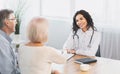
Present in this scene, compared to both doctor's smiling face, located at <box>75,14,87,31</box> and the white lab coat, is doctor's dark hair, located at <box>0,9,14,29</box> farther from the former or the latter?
doctor's smiling face, located at <box>75,14,87,31</box>

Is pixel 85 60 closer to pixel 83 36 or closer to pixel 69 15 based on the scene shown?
pixel 83 36

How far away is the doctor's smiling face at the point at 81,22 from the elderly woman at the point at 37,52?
1371 millimetres

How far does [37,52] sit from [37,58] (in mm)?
49

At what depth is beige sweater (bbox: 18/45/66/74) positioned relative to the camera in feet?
6.53

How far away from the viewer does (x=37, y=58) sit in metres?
2.00

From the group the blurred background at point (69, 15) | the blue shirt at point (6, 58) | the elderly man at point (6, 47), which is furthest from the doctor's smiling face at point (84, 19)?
the blue shirt at point (6, 58)

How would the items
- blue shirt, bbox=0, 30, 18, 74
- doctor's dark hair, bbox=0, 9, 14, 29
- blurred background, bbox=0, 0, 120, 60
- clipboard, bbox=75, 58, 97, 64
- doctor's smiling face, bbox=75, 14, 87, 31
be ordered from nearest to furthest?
blue shirt, bbox=0, 30, 18, 74
doctor's dark hair, bbox=0, 9, 14, 29
clipboard, bbox=75, 58, 97, 64
doctor's smiling face, bbox=75, 14, 87, 31
blurred background, bbox=0, 0, 120, 60

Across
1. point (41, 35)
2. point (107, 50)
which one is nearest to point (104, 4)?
point (107, 50)

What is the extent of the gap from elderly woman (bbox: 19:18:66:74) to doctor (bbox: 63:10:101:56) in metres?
1.20

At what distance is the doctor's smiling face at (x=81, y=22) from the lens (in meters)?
3.35

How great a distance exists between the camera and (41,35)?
6.52ft

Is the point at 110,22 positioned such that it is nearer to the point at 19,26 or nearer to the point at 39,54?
the point at 19,26

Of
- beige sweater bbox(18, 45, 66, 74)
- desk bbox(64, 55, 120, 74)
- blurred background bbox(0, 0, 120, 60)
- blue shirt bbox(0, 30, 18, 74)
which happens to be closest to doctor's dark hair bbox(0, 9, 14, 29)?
blue shirt bbox(0, 30, 18, 74)

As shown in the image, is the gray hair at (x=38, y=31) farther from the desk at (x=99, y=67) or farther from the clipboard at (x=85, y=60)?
the clipboard at (x=85, y=60)
